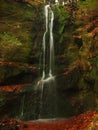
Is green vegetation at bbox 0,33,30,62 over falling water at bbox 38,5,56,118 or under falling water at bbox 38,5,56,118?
over

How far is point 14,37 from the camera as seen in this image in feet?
49.4

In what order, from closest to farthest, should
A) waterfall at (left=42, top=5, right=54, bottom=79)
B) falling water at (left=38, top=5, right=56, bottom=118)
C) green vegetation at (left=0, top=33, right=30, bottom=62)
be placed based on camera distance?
falling water at (left=38, top=5, right=56, bottom=118) → waterfall at (left=42, top=5, right=54, bottom=79) → green vegetation at (left=0, top=33, right=30, bottom=62)

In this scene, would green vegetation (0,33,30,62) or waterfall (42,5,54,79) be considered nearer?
waterfall (42,5,54,79)

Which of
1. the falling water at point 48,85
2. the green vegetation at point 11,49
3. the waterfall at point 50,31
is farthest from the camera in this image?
the green vegetation at point 11,49

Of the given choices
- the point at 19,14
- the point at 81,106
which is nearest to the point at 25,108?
the point at 81,106

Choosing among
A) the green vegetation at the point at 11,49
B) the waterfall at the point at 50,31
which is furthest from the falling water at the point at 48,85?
the green vegetation at the point at 11,49

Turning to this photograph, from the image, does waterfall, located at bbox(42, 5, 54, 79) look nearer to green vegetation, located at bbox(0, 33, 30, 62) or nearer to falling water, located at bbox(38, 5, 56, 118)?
falling water, located at bbox(38, 5, 56, 118)

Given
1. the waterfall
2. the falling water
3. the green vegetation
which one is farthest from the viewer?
the green vegetation

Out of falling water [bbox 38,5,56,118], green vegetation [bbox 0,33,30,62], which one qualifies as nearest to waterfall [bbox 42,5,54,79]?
falling water [bbox 38,5,56,118]

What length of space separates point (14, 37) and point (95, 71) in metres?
6.68

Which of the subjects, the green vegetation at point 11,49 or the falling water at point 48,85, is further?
the green vegetation at point 11,49

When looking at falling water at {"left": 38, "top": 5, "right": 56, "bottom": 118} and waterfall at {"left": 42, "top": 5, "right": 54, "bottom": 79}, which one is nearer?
falling water at {"left": 38, "top": 5, "right": 56, "bottom": 118}

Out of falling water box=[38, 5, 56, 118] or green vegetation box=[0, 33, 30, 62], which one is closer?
falling water box=[38, 5, 56, 118]

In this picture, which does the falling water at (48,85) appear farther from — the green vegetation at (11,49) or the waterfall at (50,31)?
the green vegetation at (11,49)
